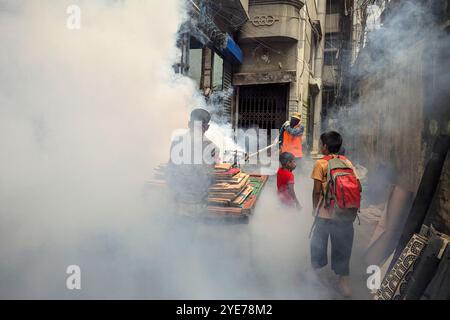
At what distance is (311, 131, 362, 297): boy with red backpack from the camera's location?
10.6ft

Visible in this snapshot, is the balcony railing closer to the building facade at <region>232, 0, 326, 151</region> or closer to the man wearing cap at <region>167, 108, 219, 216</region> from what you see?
the building facade at <region>232, 0, 326, 151</region>

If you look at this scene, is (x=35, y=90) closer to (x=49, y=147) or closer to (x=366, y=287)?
(x=49, y=147)

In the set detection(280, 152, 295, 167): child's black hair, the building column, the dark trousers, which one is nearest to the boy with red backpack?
the dark trousers

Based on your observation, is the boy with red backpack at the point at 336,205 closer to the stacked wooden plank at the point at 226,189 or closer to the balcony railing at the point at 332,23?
the stacked wooden plank at the point at 226,189

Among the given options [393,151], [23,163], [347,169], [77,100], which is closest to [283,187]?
Answer: [347,169]

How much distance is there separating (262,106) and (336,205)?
381 inches

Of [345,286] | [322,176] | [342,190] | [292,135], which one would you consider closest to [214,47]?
[292,135]

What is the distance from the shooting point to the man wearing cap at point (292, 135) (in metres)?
6.79

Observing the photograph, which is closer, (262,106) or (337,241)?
(337,241)

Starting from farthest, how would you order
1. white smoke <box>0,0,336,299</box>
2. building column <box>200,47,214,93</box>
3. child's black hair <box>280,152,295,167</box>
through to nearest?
building column <box>200,47,214,93</box>
child's black hair <box>280,152,295,167</box>
white smoke <box>0,0,336,299</box>

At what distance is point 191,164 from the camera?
3.74 meters

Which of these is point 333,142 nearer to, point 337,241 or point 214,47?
point 337,241

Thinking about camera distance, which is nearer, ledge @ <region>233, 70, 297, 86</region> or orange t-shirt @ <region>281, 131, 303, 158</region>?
orange t-shirt @ <region>281, 131, 303, 158</region>

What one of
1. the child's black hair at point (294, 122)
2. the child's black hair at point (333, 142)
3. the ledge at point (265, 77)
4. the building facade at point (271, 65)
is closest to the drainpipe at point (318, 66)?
the building facade at point (271, 65)
